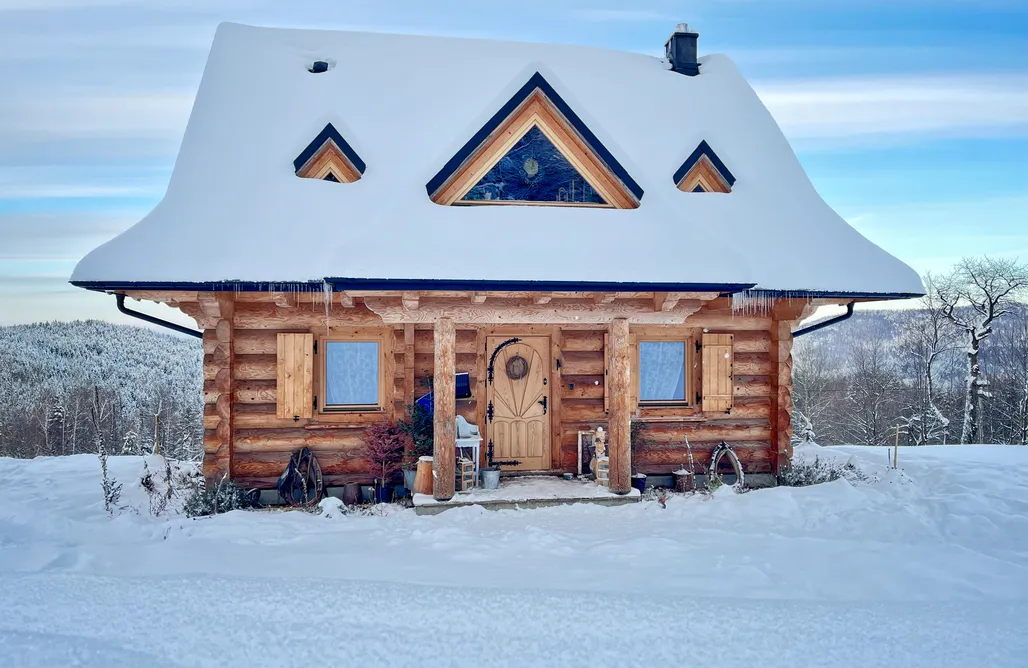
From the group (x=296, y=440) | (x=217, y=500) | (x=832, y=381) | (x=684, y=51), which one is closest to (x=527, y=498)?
(x=296, y=440)

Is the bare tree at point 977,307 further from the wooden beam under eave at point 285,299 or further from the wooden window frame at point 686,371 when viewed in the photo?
the wooden beam under eave at point 285,299

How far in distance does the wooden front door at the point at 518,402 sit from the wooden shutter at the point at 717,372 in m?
2.51

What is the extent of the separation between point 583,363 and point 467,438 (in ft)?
7.55

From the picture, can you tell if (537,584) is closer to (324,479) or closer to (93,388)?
(324,479)

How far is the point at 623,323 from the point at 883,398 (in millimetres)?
25500

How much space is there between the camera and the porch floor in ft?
26.9

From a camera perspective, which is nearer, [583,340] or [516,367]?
[516,367]

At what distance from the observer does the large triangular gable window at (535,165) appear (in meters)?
9.03

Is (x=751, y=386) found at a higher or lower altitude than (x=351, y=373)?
lower

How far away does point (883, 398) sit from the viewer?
29.0 metres

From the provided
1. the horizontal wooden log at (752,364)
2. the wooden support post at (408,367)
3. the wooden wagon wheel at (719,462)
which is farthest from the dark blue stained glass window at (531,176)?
the wooden wagon wheel at (719,462)

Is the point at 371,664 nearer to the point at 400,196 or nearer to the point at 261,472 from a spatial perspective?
the point at 261,472

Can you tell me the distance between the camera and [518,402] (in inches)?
390

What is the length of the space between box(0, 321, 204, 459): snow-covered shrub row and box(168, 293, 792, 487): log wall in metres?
19.1
